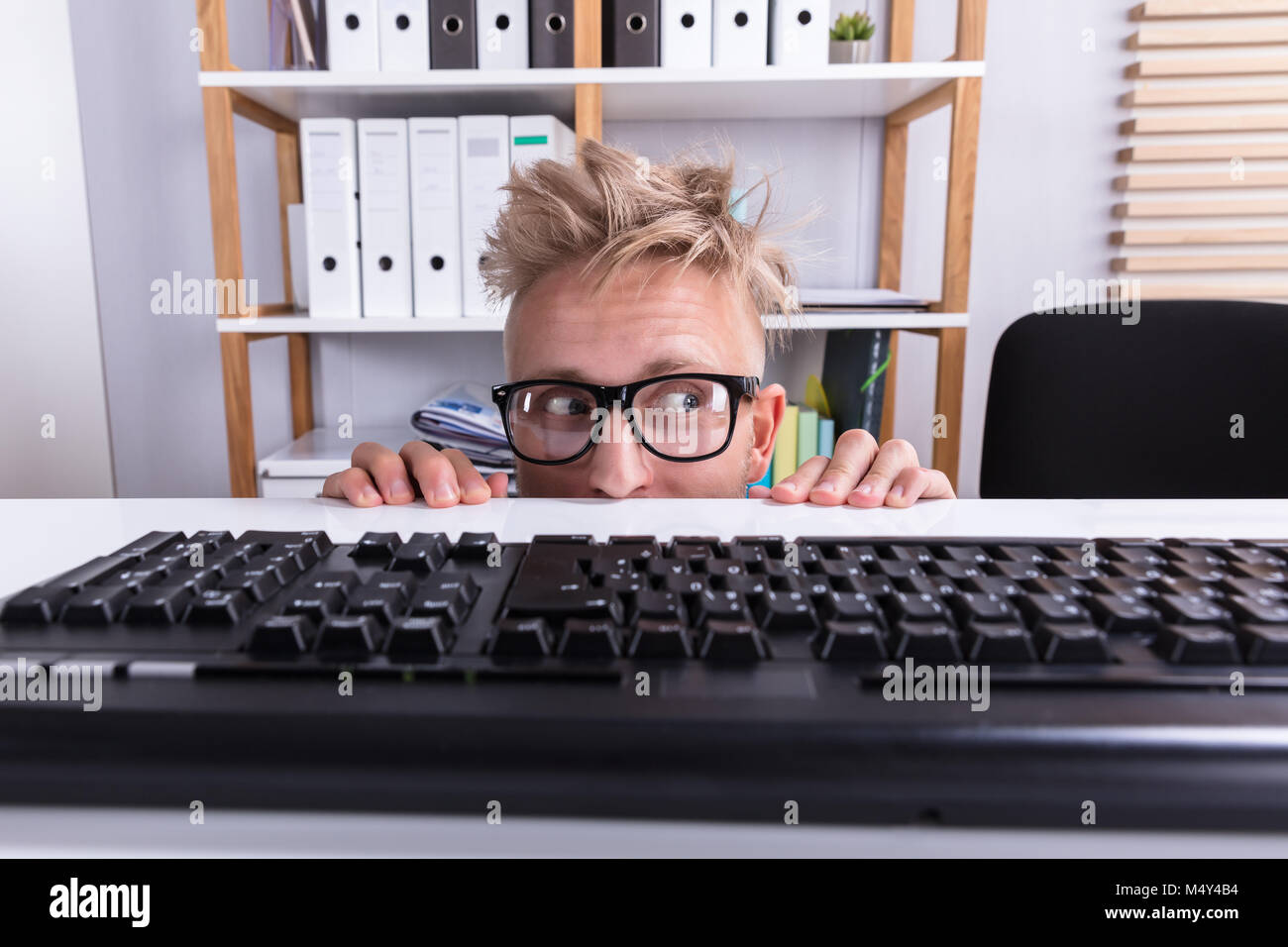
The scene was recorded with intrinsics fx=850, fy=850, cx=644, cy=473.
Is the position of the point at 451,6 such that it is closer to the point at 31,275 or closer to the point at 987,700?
the point at 31,275

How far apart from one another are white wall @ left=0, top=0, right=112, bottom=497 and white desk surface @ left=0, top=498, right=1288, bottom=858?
4.44ft

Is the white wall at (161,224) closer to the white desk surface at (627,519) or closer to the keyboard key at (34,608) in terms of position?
the white desk surface at (627,519)

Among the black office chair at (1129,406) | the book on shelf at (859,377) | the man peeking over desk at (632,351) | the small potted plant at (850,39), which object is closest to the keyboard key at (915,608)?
the man peeking over desk at (632,351)

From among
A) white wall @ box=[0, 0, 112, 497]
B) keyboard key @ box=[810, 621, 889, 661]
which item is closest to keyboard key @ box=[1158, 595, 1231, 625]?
keyboard key @ box=[810, 621, 889, 661]

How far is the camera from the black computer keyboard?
0.23 metres

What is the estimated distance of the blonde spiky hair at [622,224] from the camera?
900 millimetres

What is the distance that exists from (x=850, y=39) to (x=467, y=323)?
35.2 inches

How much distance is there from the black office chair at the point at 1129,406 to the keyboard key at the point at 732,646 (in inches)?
41.7

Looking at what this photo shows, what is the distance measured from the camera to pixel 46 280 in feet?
5.52

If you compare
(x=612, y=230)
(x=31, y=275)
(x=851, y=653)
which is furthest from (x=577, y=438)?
(x=31, y=275)

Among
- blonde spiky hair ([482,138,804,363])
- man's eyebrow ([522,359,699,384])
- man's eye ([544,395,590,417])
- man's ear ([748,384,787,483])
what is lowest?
man's ear ([748,384,787,483])

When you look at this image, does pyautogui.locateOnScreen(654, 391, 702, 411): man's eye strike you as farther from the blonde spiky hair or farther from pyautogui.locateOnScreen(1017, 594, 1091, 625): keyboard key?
pyautogui.locateOnScreen(1017, 594, 1091, 625): keyboard key

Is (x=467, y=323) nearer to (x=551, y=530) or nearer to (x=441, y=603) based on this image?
(x=551, y=530)

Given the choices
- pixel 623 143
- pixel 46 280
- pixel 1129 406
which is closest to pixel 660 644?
pixel 1129 406
